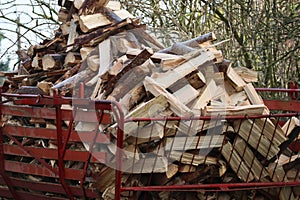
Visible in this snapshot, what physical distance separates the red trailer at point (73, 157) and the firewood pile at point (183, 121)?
2 cm

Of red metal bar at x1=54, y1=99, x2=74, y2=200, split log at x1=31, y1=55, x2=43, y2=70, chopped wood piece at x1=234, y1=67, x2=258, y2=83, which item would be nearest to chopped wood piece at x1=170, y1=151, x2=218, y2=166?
red metal bar at x1=54, y1=99, x2=74, y2=200

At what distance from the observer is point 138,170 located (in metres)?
2.75

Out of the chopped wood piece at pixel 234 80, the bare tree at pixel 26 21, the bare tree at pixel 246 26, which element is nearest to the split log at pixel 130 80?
the chopped wood piece at pixel 234 80

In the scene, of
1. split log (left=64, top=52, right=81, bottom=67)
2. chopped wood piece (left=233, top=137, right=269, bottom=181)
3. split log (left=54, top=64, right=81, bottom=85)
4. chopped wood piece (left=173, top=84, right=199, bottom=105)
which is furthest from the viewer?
split log (left=64, top=52, right=81, bottom=67)

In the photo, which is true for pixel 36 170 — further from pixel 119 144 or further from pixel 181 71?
pixel 181 71

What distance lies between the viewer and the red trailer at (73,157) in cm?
269

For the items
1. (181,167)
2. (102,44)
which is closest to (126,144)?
(181,167)

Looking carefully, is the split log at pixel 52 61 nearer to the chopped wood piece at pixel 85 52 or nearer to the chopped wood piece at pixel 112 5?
the chopped wood piece at pixel 85 52

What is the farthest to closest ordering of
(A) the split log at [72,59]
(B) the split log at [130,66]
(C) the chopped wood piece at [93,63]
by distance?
(A) the split log at [72,59] → (C) the chopped wood piece at [93,63] → (B) the split log at [130,66]

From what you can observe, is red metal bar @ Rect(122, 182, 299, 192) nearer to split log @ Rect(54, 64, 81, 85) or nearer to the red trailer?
the red trailer

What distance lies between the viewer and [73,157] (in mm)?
2832

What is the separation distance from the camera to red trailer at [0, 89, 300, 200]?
106 inches

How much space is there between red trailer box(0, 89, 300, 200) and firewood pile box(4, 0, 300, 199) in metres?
0.02

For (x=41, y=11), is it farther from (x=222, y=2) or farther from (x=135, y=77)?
(x=135, y=77)
